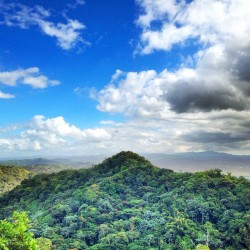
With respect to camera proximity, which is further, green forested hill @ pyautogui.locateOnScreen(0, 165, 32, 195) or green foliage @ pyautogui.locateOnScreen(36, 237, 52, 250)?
green forested hill @ pyautogui.locateOnScreen(0, 165, 32, 195)

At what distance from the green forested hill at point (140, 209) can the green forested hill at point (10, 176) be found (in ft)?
211

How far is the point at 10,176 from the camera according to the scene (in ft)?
535

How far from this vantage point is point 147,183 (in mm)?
84125

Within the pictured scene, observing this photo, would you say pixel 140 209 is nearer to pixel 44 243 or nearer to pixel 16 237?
pixel 44 243

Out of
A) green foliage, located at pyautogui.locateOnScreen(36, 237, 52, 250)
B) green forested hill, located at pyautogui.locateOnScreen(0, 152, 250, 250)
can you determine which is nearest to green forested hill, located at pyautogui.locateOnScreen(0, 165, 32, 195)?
green forested hill, located at pyautogui.locateOnScreen(0, 152, 250, 250)

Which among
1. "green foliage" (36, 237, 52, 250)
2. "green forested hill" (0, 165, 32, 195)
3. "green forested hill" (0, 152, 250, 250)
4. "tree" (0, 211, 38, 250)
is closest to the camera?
"tree" (0, 211, 38, 250)

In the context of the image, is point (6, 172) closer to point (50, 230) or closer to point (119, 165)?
point (119, 165)

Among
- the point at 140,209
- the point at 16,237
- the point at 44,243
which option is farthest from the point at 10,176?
the point at 16,237

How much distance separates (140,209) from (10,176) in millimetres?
105958

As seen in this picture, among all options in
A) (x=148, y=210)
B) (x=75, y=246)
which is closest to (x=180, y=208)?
(x=148, y=210)

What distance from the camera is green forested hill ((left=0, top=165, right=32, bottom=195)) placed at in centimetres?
15477

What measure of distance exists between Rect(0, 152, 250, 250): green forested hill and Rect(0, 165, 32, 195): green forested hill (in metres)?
64.3

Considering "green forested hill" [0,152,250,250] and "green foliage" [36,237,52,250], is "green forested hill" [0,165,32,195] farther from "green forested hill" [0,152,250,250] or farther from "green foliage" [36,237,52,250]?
"green foliage" [36,237,52,250]

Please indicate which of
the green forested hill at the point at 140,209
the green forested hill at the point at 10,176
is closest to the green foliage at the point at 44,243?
the green forested hill at the point at 140,209
